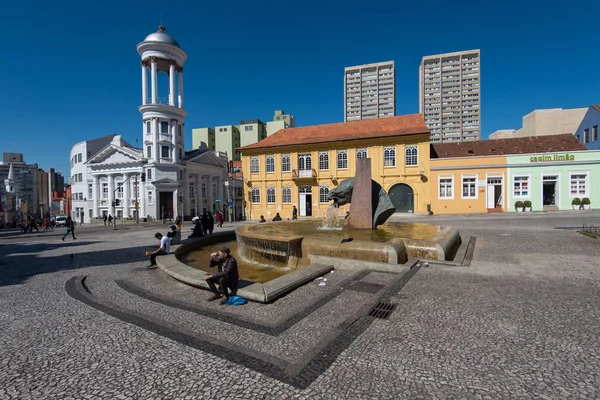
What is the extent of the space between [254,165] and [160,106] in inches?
722

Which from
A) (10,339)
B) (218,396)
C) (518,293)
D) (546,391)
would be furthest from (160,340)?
(518,293)

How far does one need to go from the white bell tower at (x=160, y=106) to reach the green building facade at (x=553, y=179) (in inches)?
1706

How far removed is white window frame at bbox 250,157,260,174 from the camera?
1442 inches

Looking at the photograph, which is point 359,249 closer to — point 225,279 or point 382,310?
point 382,310

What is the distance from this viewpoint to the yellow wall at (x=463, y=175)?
29.0 meters

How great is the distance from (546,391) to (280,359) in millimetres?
2714

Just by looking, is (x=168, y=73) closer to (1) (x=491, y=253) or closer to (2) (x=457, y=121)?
(1) (x=491, y=253)

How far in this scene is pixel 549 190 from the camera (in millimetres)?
28891

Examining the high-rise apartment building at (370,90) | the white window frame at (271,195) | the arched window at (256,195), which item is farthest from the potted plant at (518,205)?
the high-rise apartment building at (370,90)

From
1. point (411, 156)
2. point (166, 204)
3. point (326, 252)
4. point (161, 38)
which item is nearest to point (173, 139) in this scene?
point (166, 204)

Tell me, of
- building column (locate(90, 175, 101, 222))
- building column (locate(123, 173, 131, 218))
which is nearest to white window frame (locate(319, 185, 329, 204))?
building column (locate(123, 173, 131, 218))

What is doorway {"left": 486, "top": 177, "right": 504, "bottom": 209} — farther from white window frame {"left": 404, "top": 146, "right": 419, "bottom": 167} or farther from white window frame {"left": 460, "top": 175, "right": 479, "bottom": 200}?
white window frame {"left": 404, "top": 146, "right": 419, "bottom": 167}

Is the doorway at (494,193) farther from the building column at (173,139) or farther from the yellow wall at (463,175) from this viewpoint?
the building column at (173,139)

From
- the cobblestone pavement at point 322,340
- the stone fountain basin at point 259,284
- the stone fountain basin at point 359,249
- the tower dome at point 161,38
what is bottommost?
the cobblestone pavement at point 322,340
